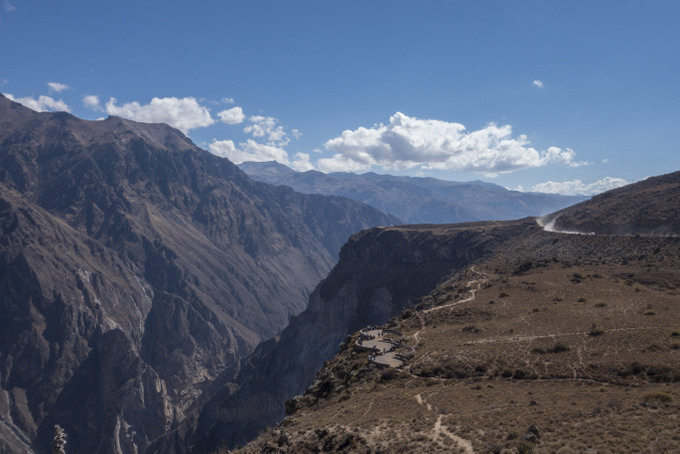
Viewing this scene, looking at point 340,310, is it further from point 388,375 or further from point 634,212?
point 388,375

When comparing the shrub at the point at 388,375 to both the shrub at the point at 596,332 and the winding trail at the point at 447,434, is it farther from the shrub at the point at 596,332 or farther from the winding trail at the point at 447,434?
the shrub at the point at 596,332

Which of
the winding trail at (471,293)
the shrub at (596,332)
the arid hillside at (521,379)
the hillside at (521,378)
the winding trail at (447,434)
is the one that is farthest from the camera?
the winding trail at (471,293)

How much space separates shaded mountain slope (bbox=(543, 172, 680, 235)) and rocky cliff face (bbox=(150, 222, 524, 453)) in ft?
54.0

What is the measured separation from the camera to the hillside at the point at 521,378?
2003 cm

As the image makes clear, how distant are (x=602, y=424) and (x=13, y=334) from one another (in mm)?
248777

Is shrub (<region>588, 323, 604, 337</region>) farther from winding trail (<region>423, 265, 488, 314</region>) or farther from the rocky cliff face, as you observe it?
the rocky cliff face

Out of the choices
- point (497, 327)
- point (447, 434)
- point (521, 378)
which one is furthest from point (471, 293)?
point (447, 434)

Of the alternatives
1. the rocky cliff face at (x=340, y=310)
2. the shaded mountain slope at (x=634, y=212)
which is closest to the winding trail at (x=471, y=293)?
the rocky cliff face at (x=340, y=310)

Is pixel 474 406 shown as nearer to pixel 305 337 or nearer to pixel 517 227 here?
pixel 517 227

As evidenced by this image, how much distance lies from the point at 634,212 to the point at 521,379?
70340mm

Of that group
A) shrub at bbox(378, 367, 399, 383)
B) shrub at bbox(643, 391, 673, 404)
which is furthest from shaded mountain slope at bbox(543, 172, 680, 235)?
shrub at bbox(378, 367, 399, 383)

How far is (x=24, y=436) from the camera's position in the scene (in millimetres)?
160250

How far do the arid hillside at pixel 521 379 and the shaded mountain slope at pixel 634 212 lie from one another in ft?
67.3

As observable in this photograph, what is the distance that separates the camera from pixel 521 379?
2916 cm
